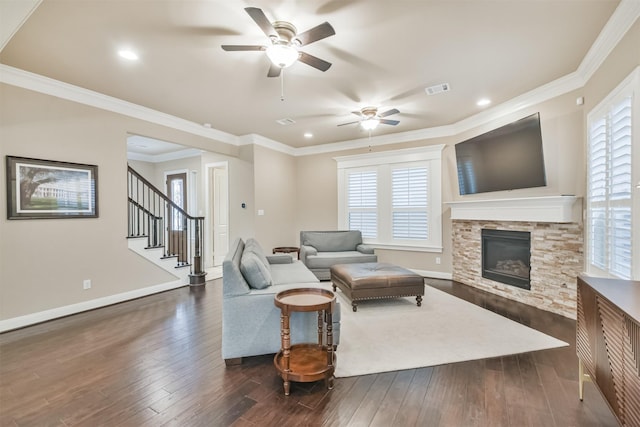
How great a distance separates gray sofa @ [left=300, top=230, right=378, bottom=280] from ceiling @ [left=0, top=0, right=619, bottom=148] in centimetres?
253

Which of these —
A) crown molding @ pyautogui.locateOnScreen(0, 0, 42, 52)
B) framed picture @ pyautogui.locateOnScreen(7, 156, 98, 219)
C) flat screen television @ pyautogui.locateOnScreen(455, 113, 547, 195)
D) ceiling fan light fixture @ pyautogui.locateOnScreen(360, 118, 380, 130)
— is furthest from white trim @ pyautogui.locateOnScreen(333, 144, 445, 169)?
crown molding @ pyautogui.locateOnScreen(0, 0, 42, 52)

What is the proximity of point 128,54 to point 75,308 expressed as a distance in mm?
3092

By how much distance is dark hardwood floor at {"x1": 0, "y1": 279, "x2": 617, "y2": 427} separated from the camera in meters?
1.75

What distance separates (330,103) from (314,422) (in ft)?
12.2

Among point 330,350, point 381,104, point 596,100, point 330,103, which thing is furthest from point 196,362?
point 596,100

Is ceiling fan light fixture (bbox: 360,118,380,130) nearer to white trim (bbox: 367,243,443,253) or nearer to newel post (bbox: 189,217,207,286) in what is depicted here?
white trim (bbox: 367,243,443,253)

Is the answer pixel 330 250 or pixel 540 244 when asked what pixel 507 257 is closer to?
pixel 540 244

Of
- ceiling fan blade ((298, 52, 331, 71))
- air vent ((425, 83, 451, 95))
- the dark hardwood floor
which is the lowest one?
the dark hardwood floor

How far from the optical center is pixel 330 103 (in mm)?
4086

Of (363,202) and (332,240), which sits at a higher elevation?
(363,202)

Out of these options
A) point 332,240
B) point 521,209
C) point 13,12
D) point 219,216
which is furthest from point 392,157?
point 13,12

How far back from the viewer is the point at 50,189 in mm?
3354

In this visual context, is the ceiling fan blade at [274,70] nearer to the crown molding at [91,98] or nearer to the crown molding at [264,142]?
the crown molding at [91,98]

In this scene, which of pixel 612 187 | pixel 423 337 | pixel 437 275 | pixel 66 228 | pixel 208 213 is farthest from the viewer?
pixel 208 213
